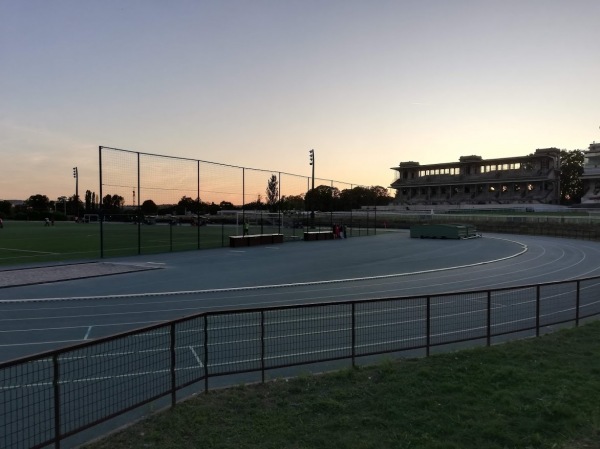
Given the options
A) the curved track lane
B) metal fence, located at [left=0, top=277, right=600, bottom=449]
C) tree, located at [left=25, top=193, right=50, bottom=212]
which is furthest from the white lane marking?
tree, located at [left=25, top=193, right=50, bottom=212]

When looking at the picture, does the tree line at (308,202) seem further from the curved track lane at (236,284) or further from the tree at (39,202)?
the curved track lane at (236,284)

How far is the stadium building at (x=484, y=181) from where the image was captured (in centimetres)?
10738

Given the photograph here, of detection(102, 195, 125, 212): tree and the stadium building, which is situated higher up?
the stadium building

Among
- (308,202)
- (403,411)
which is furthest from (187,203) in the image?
(308,202)

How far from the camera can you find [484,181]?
115 m

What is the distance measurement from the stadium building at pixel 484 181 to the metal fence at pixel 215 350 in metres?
99.8

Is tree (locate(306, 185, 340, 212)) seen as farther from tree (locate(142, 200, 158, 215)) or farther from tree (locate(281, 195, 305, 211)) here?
tree (locate(142, 200, 158, 215))

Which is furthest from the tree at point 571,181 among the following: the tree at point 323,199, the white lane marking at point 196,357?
the white lane marking at point 196,357

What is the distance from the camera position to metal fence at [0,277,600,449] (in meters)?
6.06

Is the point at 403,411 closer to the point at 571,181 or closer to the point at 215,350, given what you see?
the point at 215,350

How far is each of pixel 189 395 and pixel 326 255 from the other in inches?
960

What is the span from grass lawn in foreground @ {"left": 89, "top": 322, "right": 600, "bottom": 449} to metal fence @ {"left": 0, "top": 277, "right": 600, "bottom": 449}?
54 centimetres

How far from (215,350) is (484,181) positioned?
115687 mm

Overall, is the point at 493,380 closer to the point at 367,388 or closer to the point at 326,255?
the point at 367,388
